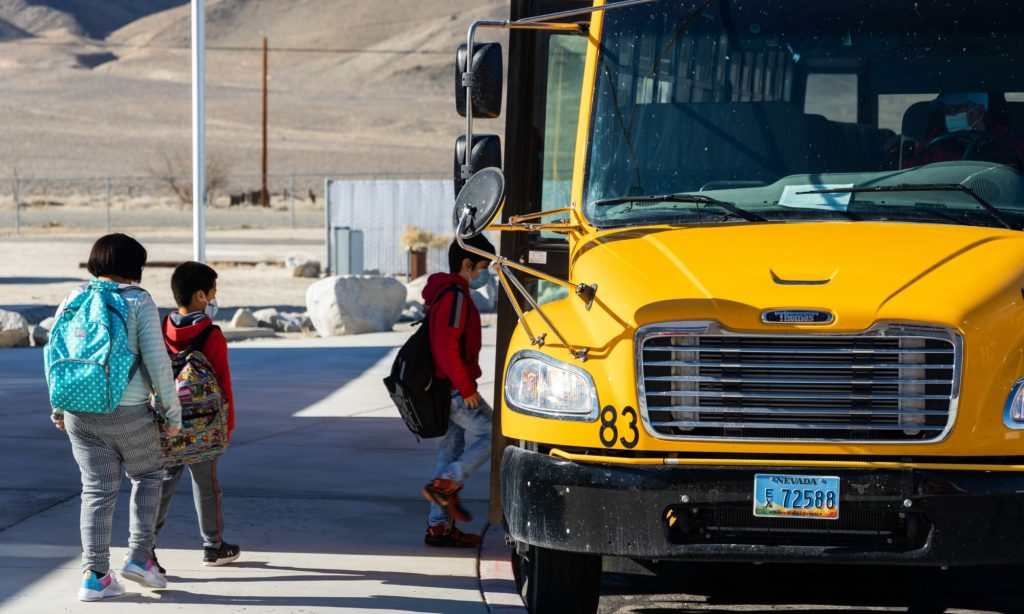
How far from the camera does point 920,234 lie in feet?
18.2

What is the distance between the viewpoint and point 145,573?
20.6ft

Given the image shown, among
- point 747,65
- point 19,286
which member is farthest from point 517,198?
point 19,286

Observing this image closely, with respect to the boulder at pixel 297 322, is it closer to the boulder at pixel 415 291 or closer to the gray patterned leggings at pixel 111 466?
the boulder at pixel 415 291

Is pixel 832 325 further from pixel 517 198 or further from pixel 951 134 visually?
pixel 517 198

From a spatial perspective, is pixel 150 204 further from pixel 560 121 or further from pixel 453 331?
pixel 453 331

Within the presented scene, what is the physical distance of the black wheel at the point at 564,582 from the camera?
5586 millimetres

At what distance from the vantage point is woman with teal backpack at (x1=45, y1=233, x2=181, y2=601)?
19.5 ft

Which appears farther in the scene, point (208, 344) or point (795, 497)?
point (208, 344)

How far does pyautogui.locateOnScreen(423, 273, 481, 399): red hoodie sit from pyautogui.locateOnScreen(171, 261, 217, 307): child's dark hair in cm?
101

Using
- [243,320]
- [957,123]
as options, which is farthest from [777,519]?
[243,320]

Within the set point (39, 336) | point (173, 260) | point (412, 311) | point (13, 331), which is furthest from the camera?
point (173, 260)

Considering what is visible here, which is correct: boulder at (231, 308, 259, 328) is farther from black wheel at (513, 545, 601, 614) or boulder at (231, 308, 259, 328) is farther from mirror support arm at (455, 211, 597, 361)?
black wheel at (513, 545, 601, 614)

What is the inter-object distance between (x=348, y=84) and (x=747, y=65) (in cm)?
12793

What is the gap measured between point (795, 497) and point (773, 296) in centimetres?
69
